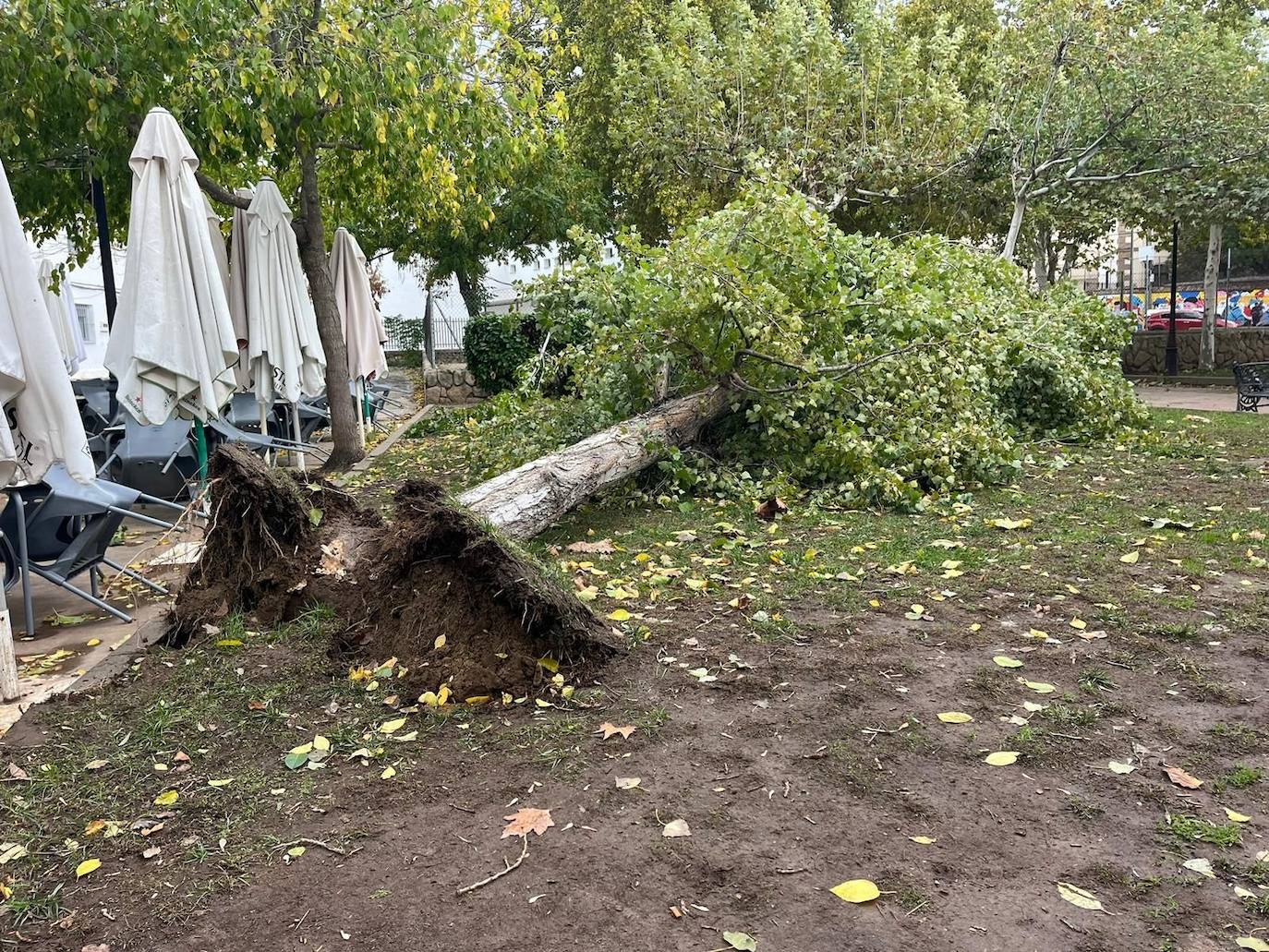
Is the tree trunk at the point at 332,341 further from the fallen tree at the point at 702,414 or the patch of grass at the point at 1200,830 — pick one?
the patch of grass at the point at 1200,830

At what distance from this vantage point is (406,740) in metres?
3.30

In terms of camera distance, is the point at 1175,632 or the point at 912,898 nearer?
the point at 912,898

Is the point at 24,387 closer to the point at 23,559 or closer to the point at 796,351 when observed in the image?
the point at 23,559

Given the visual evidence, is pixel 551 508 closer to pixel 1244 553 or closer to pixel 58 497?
pixel 58 497

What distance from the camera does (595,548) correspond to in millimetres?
5836

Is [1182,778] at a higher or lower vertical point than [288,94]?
lower

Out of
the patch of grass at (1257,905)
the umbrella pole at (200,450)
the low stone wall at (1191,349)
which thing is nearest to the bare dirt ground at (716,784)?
the patch of grass at (1257,905)

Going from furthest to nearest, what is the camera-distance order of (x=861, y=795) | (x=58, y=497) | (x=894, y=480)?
(x=894, y=480), (x=58, y=497), (x=861, y=795)

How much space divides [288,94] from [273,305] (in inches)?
66.0

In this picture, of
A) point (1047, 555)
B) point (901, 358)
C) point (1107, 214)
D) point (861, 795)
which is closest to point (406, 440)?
point (901, 358)

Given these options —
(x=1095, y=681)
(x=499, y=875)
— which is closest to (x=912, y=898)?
(x=499, y=875)

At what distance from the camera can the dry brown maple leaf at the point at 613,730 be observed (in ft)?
10.7

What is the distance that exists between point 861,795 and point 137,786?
230cm

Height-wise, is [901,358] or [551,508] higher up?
[901,358]
